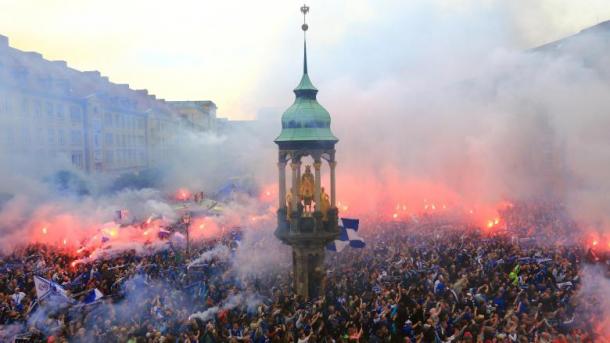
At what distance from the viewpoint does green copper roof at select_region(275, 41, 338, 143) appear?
45.9 ft

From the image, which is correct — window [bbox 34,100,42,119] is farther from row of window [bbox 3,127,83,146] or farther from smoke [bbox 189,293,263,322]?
smoke [bbox 189,293,263,322]

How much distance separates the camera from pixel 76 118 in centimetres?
4038

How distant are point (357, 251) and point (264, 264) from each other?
3800 mm

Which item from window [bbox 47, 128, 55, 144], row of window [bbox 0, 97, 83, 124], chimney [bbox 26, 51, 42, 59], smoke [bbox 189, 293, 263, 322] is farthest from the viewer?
window [bbox 47, 128, 55, 144]

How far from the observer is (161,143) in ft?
189

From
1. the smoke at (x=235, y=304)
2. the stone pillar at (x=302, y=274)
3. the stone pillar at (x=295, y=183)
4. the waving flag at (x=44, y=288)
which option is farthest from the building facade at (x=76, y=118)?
the stone pillar at (x=302, y=274)

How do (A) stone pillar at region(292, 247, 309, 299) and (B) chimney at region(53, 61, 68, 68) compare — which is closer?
(A) stone pillar at region(292, 247, 309, 299)

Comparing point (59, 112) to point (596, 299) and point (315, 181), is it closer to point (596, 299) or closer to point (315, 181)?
point (315, 181)

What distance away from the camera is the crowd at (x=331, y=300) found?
11492 millimetres

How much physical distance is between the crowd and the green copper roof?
4.61 m

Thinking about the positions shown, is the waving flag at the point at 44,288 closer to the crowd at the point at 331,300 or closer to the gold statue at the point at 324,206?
the crowd at the point at 331,300

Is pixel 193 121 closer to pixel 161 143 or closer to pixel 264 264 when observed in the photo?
pixel 161 143

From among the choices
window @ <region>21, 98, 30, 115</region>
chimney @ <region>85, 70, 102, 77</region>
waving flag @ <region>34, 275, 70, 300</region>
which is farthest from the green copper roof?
chimney @ <region>85, 70, 102, 77</region>

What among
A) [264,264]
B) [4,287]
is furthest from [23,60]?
[264,264]
